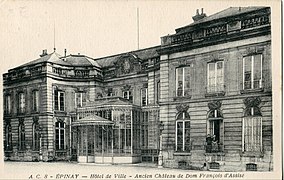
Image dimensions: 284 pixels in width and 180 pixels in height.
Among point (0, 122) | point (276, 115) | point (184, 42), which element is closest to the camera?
point (276, 115)

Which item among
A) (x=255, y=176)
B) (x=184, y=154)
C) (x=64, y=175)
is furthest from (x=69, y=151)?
(x=255, y=176)

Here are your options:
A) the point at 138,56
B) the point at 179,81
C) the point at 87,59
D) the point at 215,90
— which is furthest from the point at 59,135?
the point at 215,90

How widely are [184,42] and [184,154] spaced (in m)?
1.85

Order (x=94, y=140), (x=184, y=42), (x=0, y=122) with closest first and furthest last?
(x=0, y=122) → (x=184, y=42) → (x=94, y=140)

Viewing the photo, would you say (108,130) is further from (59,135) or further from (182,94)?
(182,94)

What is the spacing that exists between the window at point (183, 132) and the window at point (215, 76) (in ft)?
2.11

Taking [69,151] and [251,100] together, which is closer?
[251,100]

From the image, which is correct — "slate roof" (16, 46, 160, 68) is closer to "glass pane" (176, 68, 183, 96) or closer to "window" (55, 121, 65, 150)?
"glass pane" (176, 68, 183, 96)

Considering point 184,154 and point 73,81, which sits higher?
point 73,81

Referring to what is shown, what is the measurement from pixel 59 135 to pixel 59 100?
2.02 feet

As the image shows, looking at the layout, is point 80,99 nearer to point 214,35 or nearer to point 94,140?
point 94,140

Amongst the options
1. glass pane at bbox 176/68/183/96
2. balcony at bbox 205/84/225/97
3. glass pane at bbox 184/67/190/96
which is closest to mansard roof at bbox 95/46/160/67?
glass pane at bbox 176/68/183/96

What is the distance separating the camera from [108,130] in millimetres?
8453

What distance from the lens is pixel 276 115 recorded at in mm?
6363
